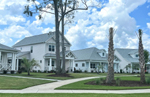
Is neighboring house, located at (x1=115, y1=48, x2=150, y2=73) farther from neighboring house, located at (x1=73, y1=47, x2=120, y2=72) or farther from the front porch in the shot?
the front porch

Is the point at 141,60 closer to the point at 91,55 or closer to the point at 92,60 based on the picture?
the point at 92,60

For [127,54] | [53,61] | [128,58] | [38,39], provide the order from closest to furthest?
[53,61] < [38,39] < [128,58] < [127,54]

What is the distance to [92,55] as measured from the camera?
45.1m

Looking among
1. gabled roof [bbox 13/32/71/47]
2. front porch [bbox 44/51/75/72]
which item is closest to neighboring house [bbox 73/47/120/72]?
front porch [bbox 44/51/75/72]

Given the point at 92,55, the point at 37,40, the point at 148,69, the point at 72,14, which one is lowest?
the point at 148,69

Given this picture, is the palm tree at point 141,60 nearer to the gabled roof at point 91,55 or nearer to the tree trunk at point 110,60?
the tree trunk at point 110,60

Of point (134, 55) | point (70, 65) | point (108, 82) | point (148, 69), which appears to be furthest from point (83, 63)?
point (108, 82)

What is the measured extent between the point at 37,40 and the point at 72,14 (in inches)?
506

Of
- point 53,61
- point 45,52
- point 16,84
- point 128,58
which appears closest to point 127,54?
Answer: point 128,58

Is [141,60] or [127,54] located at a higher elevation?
[127,54]

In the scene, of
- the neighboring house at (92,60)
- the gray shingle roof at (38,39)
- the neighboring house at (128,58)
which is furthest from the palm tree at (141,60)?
the neighboring house at (128,58)

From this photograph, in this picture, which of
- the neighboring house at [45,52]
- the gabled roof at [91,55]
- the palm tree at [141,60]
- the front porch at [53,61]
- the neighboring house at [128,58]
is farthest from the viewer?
the neighboring house at [128,58]

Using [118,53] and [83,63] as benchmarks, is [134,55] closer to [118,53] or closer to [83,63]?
[118,53]

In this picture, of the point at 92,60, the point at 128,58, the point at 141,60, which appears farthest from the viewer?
the point at 128,58
